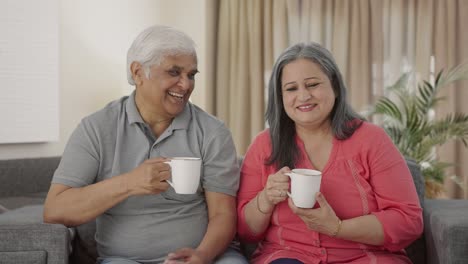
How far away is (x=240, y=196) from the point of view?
177 cm

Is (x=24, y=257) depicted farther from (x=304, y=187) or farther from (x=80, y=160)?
(x=304, y=187)

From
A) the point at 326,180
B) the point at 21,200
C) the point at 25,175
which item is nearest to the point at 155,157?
the point at 326,180

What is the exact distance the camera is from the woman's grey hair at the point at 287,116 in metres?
1.73

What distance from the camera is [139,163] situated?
1655 mm

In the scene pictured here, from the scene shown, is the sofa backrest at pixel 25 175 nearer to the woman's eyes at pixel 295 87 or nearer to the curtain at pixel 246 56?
the woman's eyes at pixel 295 87

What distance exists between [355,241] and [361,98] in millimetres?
3138

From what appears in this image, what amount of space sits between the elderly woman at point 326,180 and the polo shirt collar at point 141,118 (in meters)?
0.24

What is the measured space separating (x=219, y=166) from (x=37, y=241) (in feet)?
1.79

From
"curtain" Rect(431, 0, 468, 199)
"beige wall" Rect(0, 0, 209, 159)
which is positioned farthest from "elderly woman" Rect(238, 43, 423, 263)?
"curtain" Rect(431, 0, 468, 199)

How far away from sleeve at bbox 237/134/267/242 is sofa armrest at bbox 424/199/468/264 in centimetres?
51

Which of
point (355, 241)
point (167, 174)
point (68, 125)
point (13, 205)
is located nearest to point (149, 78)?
point (167, 174)

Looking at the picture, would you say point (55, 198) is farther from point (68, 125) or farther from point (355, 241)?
point (68, 125)

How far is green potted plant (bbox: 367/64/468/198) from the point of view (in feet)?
13.2

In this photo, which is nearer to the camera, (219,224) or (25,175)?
(219,224)
